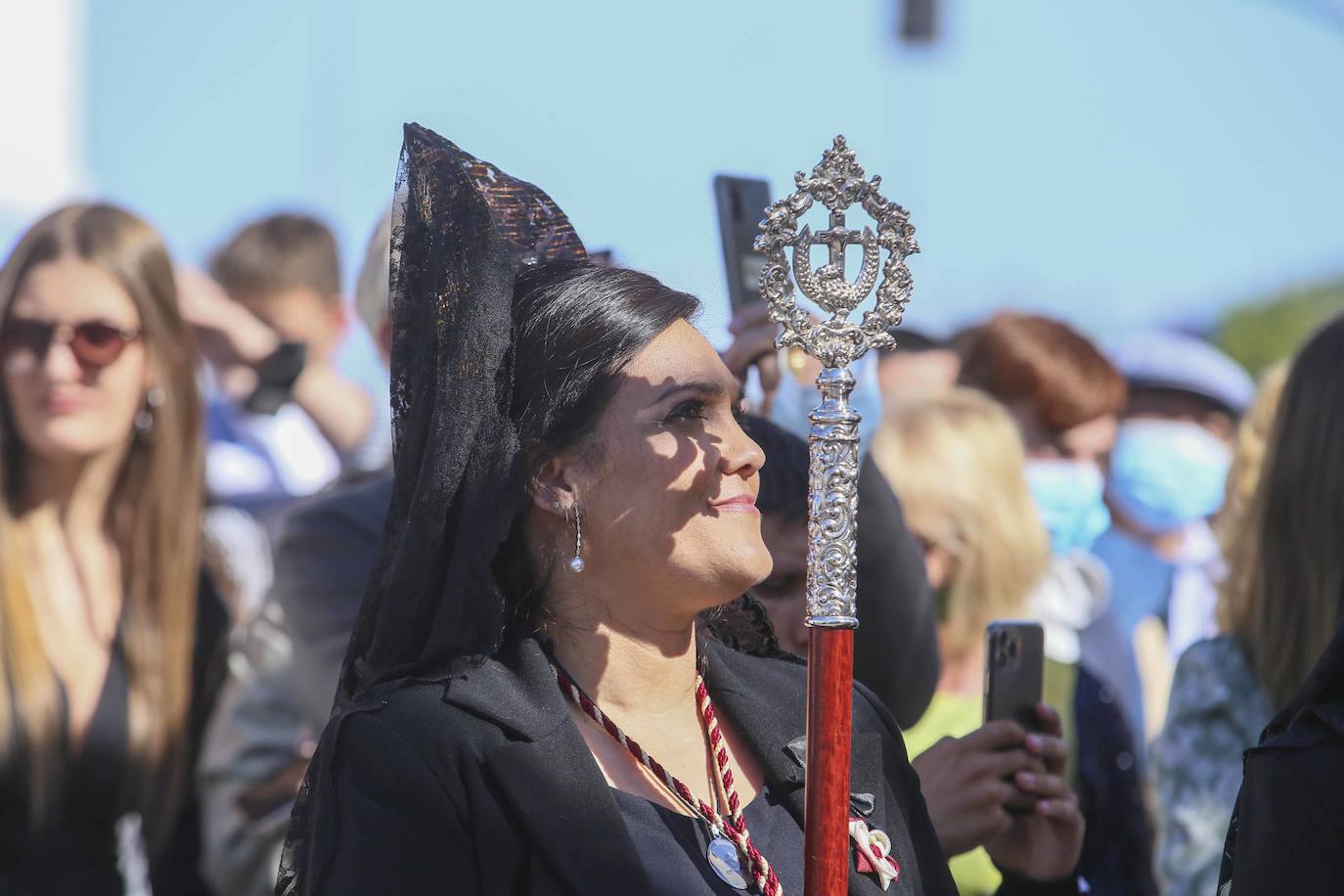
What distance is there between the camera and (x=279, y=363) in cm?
580

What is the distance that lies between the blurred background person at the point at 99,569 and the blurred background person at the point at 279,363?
1071 mm

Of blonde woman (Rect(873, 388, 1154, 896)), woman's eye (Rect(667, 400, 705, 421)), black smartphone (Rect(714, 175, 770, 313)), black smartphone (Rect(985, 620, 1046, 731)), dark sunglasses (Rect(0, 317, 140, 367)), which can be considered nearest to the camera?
woman's eye (Rect(667, 400, 705, 421))

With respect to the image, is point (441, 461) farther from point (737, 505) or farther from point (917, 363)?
point (917, 363)

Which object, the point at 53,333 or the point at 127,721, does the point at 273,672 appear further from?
the point at 53,333

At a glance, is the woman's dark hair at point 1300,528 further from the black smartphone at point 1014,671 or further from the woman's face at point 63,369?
the woman's face at point 63,369

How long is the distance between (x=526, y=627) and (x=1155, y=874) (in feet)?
6.39

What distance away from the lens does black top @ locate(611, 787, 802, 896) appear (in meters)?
2.28

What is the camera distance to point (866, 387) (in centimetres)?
367

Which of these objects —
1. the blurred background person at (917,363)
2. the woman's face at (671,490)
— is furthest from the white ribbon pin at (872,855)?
the blurred background person at (917,363)

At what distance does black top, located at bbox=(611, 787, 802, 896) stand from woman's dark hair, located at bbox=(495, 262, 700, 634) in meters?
0.36

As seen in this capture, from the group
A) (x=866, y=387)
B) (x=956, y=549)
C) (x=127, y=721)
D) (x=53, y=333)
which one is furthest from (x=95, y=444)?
(x=956, y=549)

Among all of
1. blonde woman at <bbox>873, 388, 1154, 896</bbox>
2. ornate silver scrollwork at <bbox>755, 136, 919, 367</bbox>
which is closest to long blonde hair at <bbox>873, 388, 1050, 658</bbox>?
blonde woman at <bbox>873, 388, 1154, 896</bbox>

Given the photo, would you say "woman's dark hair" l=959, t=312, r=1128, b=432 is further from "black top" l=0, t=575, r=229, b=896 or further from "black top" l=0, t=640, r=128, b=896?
"black top" l=0, t=640, r=128, b=896

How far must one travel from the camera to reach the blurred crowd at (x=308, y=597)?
3.42m
